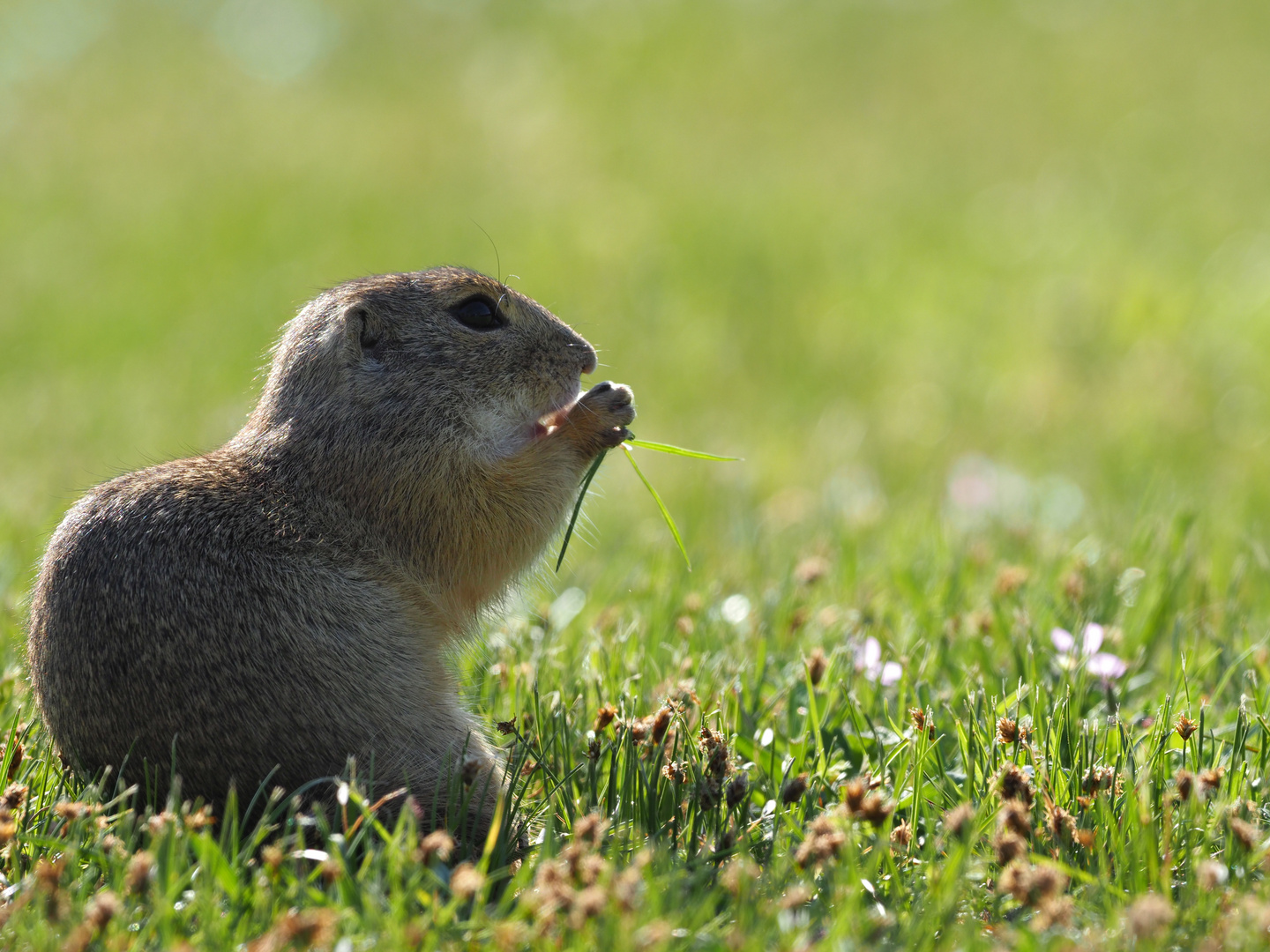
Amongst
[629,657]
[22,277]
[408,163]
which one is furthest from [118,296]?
[629,657]

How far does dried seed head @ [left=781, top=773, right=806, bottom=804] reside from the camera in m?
2.70

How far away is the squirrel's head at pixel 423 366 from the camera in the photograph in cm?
340

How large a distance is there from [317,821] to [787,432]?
6073mm

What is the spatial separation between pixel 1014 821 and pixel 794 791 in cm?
48

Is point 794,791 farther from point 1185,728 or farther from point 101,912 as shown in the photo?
point 101,912

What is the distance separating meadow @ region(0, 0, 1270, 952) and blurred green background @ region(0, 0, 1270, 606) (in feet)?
0.19

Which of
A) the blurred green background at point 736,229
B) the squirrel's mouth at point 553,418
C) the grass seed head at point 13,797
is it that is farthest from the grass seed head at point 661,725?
the blurred green background at point 736,229

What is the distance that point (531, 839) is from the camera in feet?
8.98

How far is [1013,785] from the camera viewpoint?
2590mm

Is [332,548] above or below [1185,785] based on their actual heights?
above

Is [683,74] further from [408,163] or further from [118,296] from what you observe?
[118,296]

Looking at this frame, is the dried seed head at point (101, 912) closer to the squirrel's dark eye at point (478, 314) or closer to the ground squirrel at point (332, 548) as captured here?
the ground squirrel at point (332, 548)

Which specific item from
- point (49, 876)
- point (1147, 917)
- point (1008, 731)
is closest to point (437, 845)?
point (49, 876)

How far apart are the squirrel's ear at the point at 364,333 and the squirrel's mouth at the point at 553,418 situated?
1.65 ft
